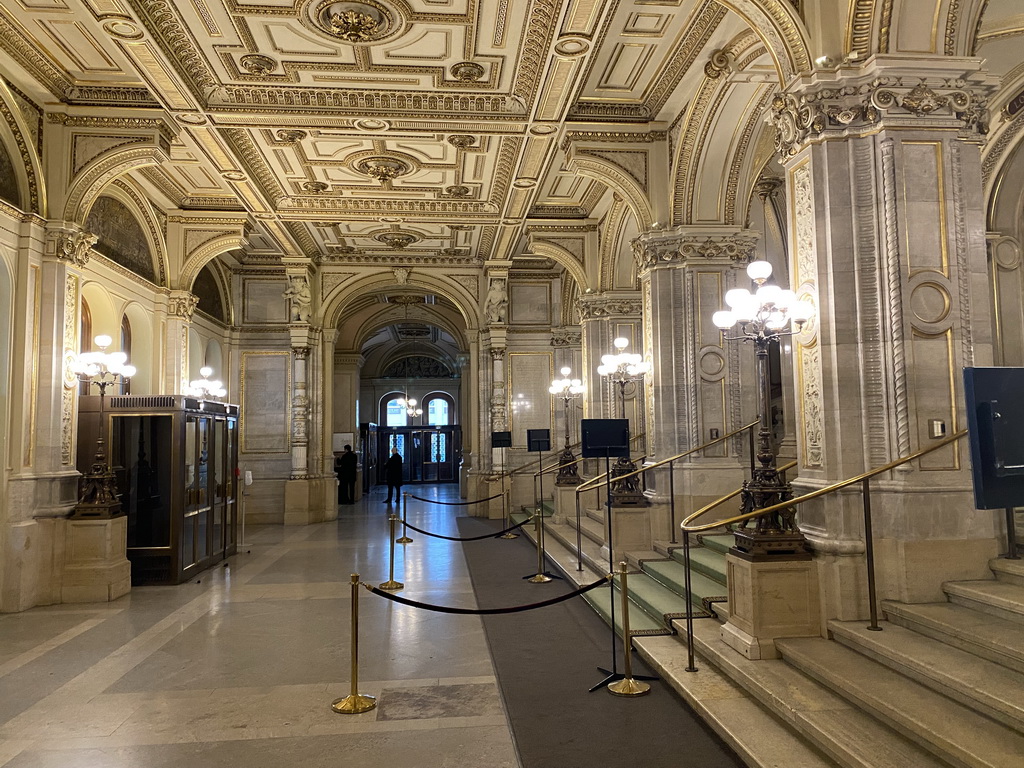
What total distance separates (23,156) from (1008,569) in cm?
1068

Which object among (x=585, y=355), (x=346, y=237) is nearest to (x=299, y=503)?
(x=346, y=237)

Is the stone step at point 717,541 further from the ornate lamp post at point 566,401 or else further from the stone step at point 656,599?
the ornate lamp post at point 566,401

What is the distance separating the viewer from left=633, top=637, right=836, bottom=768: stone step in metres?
3.93

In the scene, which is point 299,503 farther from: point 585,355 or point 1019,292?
point 1019,292

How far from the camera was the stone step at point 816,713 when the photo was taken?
3.61m

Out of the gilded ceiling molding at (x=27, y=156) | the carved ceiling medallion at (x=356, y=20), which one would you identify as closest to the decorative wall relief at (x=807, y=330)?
the carved ceiling medallion at (x=356, y=20)

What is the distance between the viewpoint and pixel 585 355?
14.7 metres

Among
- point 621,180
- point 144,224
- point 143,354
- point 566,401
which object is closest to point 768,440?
point 621,180

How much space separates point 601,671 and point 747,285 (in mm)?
6785

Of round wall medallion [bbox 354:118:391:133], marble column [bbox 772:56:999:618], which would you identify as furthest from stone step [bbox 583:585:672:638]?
round wall medallion [bbox 354:118:391:133]

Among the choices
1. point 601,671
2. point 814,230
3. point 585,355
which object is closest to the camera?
point 814,230

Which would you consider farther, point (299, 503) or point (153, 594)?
point (299, 503)

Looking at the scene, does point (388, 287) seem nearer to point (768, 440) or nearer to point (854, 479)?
point (768, 440)

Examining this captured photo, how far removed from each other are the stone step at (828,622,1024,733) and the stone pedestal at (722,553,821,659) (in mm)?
207
